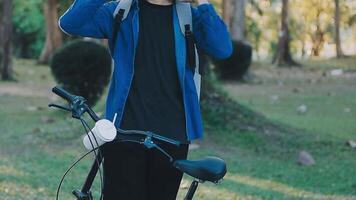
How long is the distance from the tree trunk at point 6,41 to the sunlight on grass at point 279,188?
13024mm

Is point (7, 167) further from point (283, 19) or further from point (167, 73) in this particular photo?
point (283, 19)

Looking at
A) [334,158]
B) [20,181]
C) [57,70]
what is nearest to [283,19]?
[57,70]

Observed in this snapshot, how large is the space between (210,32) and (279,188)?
417 centimetres

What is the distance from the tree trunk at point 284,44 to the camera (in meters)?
28.6

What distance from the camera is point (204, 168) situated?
3121 millimetres

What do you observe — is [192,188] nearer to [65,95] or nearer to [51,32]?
[65,95]

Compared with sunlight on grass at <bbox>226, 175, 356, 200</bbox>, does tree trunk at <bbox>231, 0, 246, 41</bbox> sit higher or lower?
lower

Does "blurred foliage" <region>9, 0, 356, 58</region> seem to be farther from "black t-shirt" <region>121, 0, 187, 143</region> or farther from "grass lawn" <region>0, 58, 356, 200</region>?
"black t-shirt" <region>121, 0, 187, 143</region>

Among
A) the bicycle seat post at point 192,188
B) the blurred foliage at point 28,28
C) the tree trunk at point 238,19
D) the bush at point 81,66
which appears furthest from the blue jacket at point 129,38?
the blurred foliage at point 28,28

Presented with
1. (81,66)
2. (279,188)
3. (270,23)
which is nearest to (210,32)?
(279,188)

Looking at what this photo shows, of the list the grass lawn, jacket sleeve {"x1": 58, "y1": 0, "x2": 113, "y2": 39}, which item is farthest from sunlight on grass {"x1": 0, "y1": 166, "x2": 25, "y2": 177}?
jacket sleeve {"x1": 58, "y1": 0, "x2": 113, "y2": 39}

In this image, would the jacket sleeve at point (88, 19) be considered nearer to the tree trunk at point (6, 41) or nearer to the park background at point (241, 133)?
the park background at point (241, 133)

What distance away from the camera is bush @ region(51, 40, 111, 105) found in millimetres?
12867

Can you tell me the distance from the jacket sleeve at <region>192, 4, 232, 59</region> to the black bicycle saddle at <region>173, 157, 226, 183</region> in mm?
600
